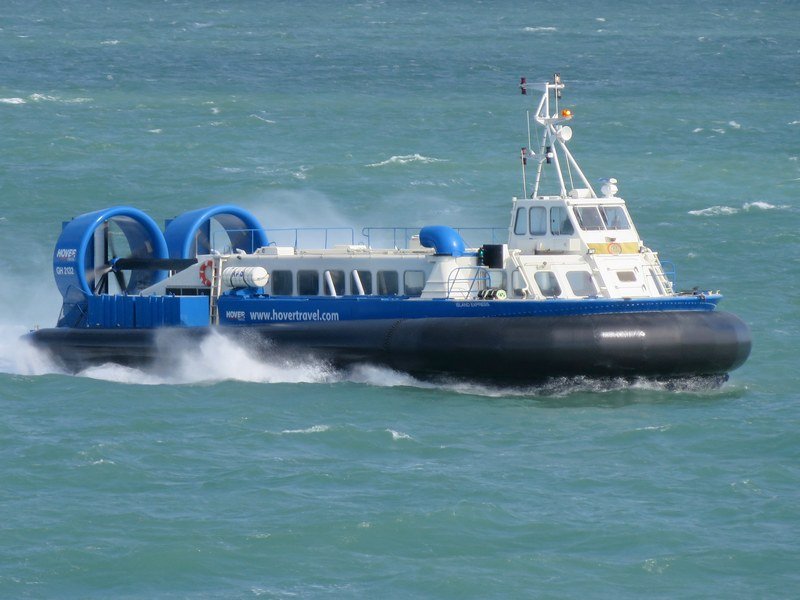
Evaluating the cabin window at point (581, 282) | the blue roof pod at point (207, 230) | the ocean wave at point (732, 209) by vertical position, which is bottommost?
the cabin window at point (581, 282)

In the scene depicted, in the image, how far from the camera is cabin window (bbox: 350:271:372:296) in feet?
75.4

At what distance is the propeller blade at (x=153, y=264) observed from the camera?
24.6 metres

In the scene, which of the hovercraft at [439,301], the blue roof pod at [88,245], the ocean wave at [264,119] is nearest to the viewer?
the hovercraft at [439,301]

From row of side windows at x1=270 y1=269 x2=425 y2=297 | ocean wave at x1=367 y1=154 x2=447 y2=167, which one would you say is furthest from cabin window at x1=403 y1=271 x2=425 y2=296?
ocean wave at x1=367 y1=154 x2=447 y2=167

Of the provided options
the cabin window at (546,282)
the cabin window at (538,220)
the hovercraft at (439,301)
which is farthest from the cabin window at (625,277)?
the cabin window at (538,220)

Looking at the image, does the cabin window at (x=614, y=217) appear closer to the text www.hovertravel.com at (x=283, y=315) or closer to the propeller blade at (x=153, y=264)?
the text www.hovertravel.com at (x=283, y=315)

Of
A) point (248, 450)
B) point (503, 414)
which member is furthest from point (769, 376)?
point (248, 450)

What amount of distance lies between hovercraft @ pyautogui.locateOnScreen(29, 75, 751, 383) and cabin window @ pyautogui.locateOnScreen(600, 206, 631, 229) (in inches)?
1.1

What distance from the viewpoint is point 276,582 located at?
14484 mm

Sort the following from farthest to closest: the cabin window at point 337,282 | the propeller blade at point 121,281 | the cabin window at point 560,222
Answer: the propeller blade at point 121,281 < the cabin window at point 337,282 < the cabin window at point 560,222

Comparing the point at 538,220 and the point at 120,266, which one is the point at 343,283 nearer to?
the point at 538,220

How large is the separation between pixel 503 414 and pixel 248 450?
3.53 m

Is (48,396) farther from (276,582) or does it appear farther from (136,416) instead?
(276,582)

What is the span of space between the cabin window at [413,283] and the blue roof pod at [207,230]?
3.15m
